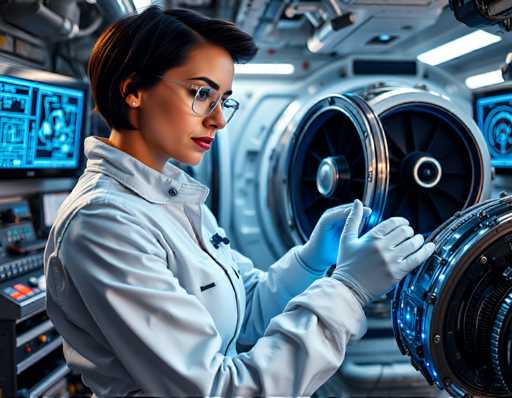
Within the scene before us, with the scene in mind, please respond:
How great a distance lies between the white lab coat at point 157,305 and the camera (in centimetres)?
116

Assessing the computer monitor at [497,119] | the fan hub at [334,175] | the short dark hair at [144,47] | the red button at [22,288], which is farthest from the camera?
the red button at [22,288]

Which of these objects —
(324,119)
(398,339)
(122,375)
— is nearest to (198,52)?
(122,375)

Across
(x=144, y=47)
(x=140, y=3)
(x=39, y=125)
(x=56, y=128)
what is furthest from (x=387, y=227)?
(x=56, y=128)

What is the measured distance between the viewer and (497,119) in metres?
1.90

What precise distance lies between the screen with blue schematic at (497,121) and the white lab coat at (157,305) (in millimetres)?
969

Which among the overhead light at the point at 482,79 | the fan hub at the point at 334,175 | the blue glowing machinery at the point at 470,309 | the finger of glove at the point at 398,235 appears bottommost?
the blue glowing machinery at the point at 470,309

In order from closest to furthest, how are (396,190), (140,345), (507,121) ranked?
(140,345) → (507,121) → (396,190)

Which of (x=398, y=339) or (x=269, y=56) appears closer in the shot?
(x=398, y=339)

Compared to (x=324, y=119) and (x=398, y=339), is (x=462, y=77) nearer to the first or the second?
(x=324, y=119)

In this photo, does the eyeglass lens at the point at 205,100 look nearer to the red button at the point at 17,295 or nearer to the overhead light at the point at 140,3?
the overhead light at the point at 140,3

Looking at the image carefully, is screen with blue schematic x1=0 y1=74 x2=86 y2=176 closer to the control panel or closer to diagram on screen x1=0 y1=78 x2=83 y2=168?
diagram on screen x1=0 y1=78 x2=83 y2=168

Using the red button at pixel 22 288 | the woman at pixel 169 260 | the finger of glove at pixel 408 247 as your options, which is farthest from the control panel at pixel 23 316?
the finger of glove at pixel 408 247

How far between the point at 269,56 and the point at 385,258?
8.46 feet

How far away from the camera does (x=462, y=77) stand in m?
3.32
